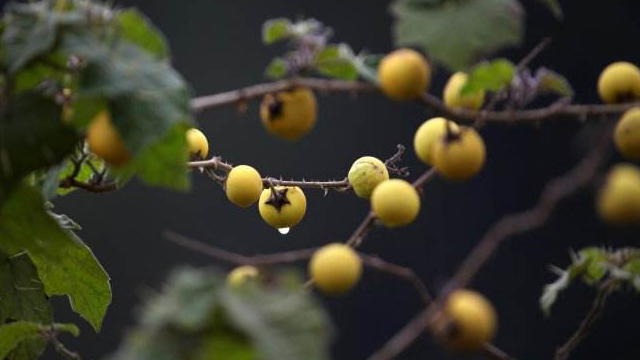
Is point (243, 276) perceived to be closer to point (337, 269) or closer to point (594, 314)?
point (337, 269)

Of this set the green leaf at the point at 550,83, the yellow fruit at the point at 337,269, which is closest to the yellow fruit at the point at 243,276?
the yellow fruit at the point at 337,269

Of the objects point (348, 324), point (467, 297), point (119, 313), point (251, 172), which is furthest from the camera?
point (348, 324)

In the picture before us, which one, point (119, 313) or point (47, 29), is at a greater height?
point (47, 29)

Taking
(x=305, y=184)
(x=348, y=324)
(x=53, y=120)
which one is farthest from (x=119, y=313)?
(x=53, y=120)

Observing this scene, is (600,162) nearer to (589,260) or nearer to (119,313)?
(589,260)

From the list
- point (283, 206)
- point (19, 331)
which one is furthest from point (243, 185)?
point (19, 331)

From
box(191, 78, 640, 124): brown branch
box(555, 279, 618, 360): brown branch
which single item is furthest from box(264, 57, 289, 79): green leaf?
box(555, 279, 618, 360): brown branch
